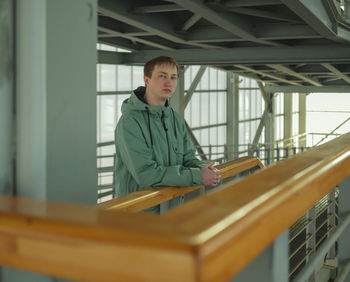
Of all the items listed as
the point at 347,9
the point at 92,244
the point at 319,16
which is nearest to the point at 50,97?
the point at 92,244

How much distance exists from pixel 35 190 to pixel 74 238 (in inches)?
20.5

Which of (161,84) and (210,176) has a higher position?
(161,84)

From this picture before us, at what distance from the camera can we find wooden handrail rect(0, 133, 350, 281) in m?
0.66

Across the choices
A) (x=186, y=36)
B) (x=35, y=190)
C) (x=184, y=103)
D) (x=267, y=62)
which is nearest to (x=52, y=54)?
(x=35, y=190)

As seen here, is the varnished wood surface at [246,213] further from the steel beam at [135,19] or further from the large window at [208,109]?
the large window at [208,109]

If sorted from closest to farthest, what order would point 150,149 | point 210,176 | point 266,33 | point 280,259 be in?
1. point 280,259
2. point 210,176
3. point 150,149
4. point 266,33

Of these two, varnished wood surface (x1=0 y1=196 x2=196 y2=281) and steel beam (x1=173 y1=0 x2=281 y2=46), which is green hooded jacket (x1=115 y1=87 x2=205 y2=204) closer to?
varnished wood surface (x1=0 y1=196 x2=196 y2=281)

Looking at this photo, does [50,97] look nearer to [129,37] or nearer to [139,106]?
[139,106]

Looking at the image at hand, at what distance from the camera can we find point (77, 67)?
4.23 feet

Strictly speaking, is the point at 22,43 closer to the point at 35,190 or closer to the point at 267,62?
the point at 35,190

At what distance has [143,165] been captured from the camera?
2902 millimetres

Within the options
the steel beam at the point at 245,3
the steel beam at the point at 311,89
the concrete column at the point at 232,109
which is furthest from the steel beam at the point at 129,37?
the concrete column at the point at 232,109

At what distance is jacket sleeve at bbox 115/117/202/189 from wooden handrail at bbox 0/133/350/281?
1737mm

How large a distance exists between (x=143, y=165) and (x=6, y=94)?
68.4 inches
